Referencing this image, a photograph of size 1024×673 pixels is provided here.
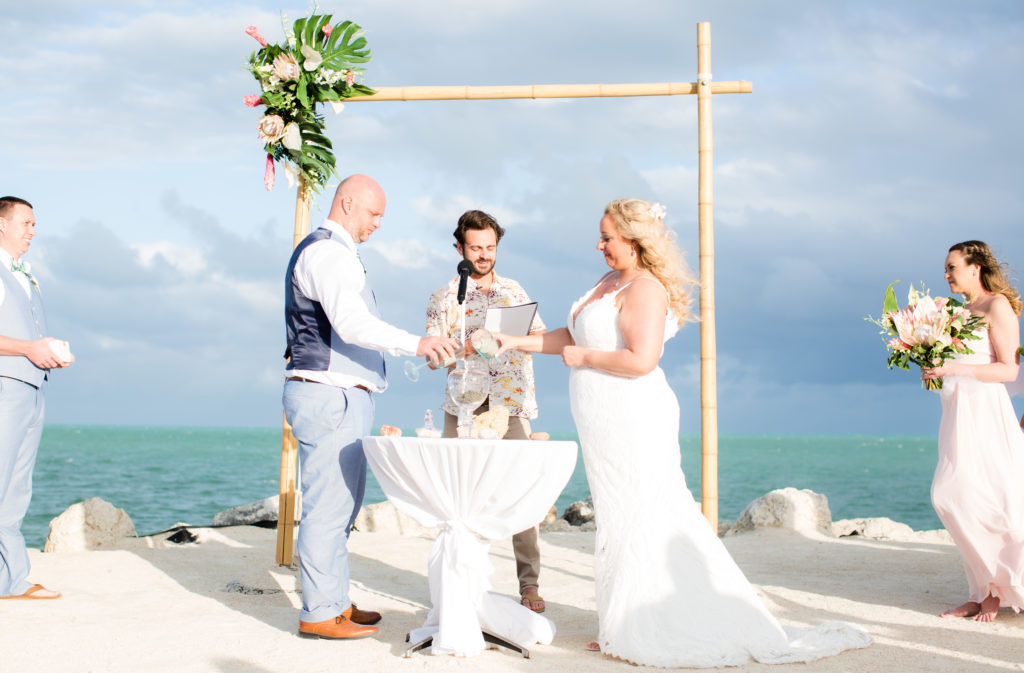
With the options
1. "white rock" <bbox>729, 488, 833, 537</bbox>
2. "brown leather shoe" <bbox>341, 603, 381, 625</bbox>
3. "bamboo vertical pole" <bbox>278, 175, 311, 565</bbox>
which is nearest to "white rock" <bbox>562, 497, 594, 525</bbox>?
"white rock" <bbox>729, 488, 833, 537</bbox>

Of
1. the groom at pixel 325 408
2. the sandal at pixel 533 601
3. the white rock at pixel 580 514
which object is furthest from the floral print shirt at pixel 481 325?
the white rock at pixel 580 514

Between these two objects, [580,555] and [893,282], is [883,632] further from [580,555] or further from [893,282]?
[580,555]

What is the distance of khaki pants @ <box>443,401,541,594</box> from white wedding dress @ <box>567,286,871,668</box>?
90cm

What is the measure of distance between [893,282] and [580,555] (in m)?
3.61

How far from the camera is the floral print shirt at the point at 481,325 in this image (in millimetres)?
5270

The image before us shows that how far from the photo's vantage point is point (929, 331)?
507cm

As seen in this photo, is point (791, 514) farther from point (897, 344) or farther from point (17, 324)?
point (17, 324)

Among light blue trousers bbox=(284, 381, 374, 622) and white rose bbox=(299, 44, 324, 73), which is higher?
white rose bbox=(299, 44, 324, 73)

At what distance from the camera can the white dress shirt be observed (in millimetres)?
4164

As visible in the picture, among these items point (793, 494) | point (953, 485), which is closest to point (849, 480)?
point (793, 494)

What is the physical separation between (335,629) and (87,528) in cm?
485

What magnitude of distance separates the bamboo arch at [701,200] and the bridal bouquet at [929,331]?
106 centimetres

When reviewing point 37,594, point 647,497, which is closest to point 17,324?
point 37,594

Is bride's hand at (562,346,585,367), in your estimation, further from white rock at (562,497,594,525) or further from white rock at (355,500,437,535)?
white rock at (562,497,594,525)
